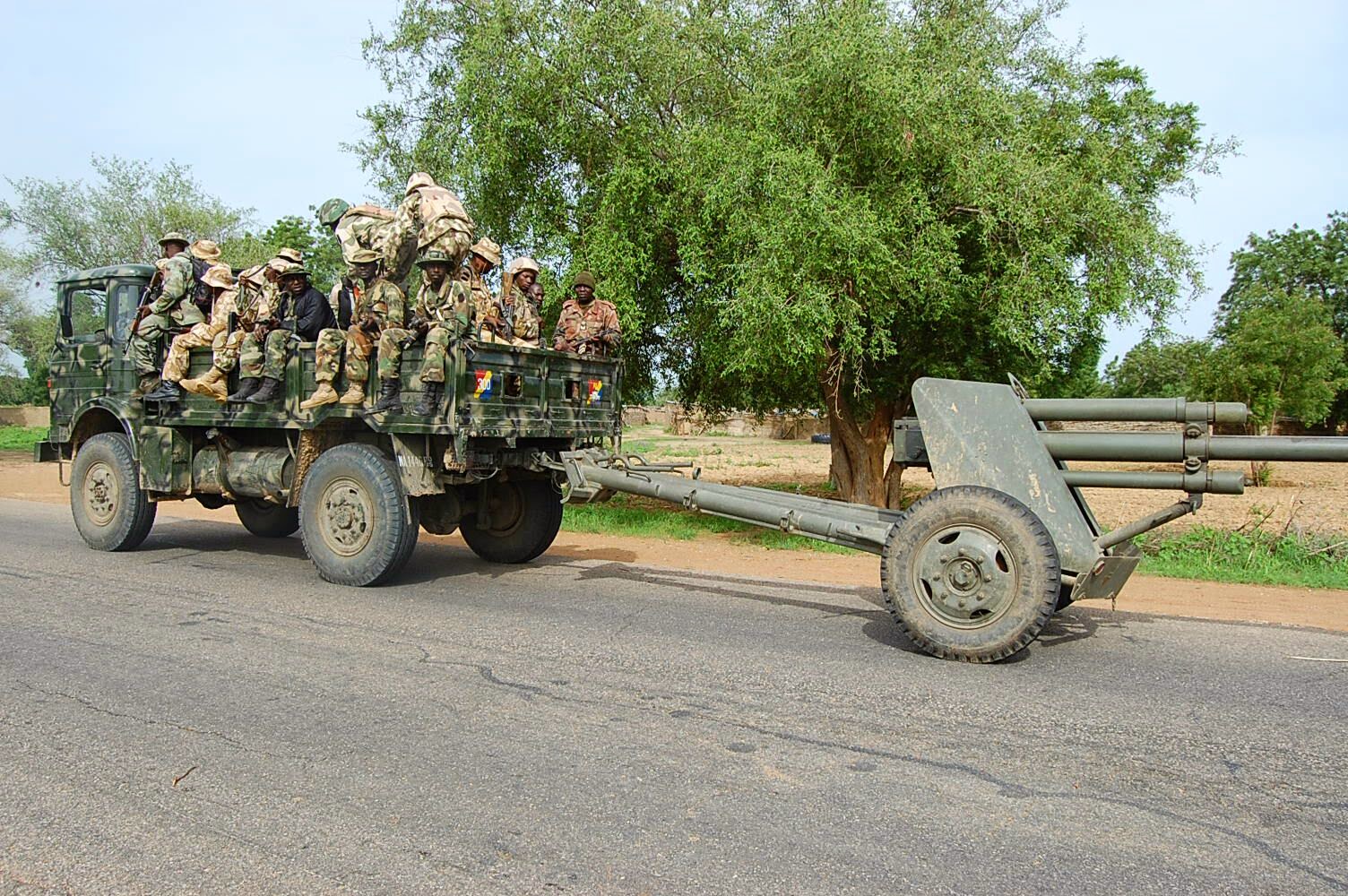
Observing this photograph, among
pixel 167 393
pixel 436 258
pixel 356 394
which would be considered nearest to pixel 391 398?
pixel 356 394

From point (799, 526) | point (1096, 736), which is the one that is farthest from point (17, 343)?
point (1096, 736)

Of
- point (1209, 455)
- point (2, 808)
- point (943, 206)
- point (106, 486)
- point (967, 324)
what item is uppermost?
point (943, 206)

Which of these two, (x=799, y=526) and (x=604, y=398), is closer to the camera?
(x=799, y=526)

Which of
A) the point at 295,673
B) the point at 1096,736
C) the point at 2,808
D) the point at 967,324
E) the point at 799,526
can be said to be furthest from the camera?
the point at 967,324

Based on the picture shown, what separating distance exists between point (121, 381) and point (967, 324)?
32.6 feet

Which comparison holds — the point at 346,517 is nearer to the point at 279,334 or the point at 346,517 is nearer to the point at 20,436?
the point at 279,334

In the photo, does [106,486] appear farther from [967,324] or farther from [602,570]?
[967,324]

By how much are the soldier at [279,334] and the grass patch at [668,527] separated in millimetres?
4678

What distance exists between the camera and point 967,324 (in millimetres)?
13336

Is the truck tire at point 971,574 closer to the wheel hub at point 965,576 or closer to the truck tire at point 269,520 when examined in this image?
the wheel hub at point 965,576

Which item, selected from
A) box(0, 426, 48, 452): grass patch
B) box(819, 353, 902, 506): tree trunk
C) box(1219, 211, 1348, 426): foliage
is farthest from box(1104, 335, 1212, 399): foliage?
box(0, 426, 48, 452): grass patch

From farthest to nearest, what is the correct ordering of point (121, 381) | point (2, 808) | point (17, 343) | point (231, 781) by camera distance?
point (17, 343) < point (121, 381) < point (231, 781) < point (2, 808)

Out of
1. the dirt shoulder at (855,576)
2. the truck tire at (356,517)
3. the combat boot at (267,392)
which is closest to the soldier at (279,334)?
the combat boot at (267,392)

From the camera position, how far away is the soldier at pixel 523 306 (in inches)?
370
